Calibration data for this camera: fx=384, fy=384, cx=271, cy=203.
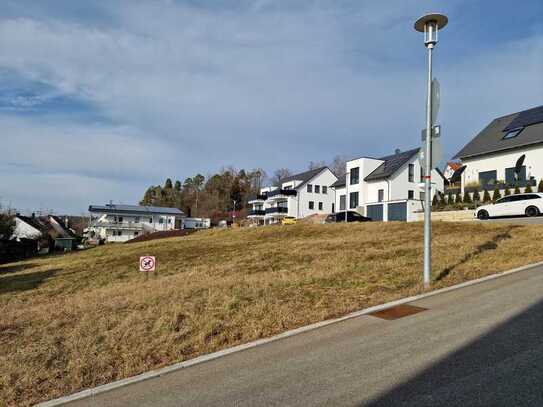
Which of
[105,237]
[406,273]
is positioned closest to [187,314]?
[406,273]

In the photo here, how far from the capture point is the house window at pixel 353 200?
147 feet

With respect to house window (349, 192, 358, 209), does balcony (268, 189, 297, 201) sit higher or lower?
higher

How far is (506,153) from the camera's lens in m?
29.0

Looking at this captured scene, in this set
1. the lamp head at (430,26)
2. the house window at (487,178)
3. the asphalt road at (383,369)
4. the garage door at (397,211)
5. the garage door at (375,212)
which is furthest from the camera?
the garage door at (375,212)

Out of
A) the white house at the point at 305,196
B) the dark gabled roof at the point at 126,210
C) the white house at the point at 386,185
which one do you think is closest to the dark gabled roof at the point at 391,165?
the white house at the point at 386,185

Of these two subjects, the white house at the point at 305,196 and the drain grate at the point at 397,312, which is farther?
the white house at the point at 305,196

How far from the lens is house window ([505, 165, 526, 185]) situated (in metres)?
27.2

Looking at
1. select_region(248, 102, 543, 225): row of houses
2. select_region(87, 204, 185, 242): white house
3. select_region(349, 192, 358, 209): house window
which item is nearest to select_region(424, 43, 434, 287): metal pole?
select_region(248, 102, 543, 225): row of houses

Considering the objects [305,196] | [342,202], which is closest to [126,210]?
[305,196]

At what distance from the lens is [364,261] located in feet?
33.9

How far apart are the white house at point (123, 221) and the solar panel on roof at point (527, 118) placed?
182ft

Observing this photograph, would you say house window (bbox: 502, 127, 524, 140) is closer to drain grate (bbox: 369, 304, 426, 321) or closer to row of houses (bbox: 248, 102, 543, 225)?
row of houses (bbox: 248, 102, 543, 225)

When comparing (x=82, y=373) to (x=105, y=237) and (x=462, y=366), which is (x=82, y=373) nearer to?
(x=462, y=366)

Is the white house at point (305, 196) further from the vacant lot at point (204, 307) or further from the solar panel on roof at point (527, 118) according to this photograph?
the vacant lot at point (204, 307)
